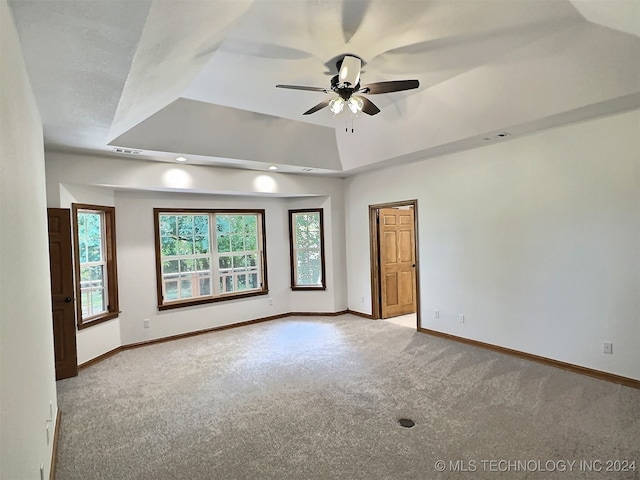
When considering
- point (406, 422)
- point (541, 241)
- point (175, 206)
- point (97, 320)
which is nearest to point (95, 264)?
point (97, 320)

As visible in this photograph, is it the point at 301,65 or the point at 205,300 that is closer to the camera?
the point at 301,65

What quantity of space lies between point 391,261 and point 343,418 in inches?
142

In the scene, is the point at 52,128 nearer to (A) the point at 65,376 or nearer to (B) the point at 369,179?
(A) the point at 65,376

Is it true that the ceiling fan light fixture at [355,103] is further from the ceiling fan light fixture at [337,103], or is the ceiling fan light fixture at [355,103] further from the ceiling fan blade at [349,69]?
the ceiling fan blade at [349,69]

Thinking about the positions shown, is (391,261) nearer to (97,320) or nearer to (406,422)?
(406,422)

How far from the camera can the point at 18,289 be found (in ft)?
4.90

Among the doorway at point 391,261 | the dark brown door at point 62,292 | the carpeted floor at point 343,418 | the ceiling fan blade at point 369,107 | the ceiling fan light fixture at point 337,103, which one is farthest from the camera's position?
the doorway at point 391,261

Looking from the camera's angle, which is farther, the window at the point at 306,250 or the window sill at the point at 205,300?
the window at the point at 306,250

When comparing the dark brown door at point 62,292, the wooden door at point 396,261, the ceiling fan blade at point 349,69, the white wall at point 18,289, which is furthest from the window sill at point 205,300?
the ceiling fan blade at point 349,69

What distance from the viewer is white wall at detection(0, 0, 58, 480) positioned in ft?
4.01

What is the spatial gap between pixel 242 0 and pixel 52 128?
2.25 m

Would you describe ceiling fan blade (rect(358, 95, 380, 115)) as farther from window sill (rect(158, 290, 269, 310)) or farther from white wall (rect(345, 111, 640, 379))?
window sill (rect(158, 290, 269, 310))

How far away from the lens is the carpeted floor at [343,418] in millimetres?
2262

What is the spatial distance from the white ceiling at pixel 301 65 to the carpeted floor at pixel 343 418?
2.45 m
